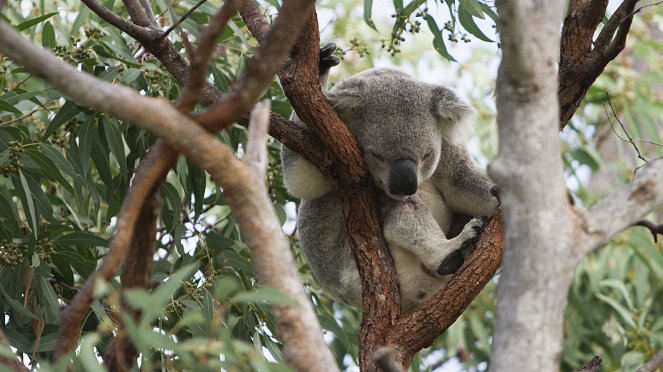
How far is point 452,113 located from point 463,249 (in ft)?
1.89

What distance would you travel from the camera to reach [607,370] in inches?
203

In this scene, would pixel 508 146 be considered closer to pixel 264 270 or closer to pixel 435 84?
pixel 264 270

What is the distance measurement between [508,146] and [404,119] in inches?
66.1

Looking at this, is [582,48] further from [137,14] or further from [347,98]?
[137,14]

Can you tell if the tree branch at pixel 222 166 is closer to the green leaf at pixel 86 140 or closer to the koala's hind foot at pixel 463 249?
the koala's hind foot at pixel 463 249

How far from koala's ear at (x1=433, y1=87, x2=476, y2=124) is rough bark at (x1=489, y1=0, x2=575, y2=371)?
5.69ft

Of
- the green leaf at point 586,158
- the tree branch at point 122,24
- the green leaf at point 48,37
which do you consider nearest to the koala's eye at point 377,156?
the tree branch at point 122,24

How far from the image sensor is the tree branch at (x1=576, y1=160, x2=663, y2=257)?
5.15 ft

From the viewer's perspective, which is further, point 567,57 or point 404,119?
point 404,119

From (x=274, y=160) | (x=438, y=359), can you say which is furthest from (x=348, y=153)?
(x=438, y=359)

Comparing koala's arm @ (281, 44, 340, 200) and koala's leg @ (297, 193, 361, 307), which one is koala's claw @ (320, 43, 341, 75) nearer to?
koala's arm @ (281, 44, 340, 200)

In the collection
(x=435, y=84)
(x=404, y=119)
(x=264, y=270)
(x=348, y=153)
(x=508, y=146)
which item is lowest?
(x=264, y=270)

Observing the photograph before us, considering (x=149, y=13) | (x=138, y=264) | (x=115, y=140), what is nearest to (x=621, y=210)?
(x=138, y=264)

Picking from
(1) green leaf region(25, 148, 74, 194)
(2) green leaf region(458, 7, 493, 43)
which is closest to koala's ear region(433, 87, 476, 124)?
(2) green leaf region(458, 7, 493, 43)
